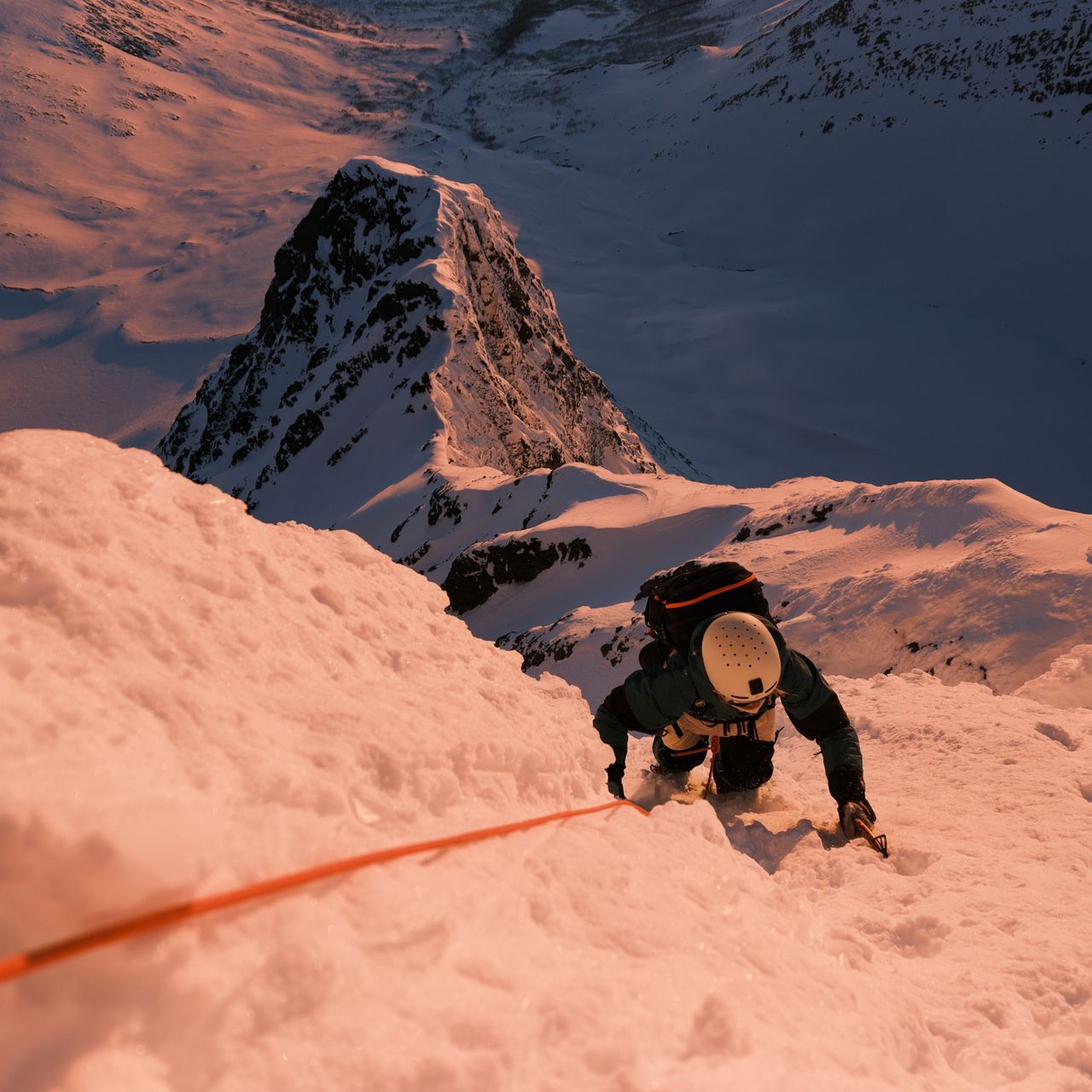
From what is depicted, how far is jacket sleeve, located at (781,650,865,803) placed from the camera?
3.24m

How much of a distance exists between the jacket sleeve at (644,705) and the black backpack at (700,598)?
13 cm

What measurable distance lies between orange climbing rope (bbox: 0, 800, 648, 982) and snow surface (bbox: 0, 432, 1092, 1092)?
20mm

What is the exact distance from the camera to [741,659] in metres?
3.00

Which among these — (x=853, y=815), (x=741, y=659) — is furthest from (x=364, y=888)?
(x=853, y=815)

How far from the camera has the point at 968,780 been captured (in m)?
3.71

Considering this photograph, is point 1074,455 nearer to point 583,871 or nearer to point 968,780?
point 968,780

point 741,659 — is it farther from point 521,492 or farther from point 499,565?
point 521,492

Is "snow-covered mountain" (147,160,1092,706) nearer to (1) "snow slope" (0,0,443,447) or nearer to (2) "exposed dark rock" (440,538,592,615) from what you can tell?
(2) "exposed dark rock" (440,538,592,615)

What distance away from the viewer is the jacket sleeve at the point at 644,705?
326 centimetres

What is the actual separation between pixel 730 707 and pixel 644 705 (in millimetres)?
347

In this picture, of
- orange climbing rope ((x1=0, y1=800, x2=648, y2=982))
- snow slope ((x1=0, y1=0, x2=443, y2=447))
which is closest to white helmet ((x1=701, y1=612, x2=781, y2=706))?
orange climbing rope ((x1=0, y1=800, x2=648, y2=982))

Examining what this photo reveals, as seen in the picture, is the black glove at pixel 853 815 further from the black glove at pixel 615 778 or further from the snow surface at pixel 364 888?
the black glove at pixel 615 778

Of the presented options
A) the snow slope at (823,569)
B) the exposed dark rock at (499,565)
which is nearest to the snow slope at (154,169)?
the exposed dark rock at (499,565)

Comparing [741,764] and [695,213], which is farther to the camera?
[695,213]
